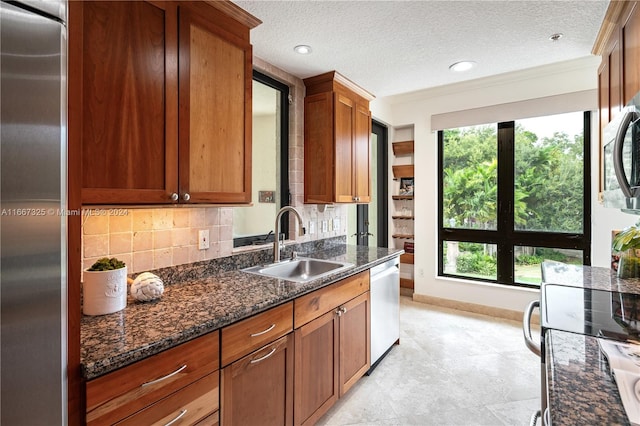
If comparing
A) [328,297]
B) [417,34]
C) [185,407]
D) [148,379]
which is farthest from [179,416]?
[417,34]

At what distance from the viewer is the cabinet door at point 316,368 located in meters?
1.71

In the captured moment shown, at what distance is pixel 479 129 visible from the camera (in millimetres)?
3895

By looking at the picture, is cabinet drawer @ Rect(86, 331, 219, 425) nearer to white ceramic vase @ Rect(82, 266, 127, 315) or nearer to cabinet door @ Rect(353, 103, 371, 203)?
white ceramic vase @ Rect(82, 266, 127, 315)

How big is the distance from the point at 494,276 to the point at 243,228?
3143mm

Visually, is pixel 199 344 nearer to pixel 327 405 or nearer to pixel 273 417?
pixel 273 417

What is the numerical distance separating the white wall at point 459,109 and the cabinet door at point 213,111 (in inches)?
101

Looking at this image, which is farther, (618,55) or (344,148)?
(344,148)

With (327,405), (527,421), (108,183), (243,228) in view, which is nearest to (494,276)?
(527,421)

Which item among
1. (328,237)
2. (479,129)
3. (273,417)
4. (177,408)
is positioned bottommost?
(273,417)

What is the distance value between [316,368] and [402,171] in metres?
3.23

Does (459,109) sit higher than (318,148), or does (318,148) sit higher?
(459,109)

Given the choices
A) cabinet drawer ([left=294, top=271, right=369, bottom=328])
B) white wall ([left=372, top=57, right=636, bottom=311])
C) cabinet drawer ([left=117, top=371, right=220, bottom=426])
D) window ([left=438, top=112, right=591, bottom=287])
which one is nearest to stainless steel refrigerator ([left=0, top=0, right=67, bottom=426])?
cabinet drawer ([left=117, top=371, right=220, bottom=426])

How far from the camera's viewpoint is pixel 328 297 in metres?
1.95

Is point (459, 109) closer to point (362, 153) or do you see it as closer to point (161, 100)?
point (362, 153)
